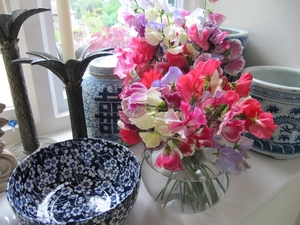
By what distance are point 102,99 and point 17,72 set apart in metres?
0.18

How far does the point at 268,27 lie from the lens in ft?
2.60

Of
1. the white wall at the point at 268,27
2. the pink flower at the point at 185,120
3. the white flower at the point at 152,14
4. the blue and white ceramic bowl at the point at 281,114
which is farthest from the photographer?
the white wall at the point at 268,27

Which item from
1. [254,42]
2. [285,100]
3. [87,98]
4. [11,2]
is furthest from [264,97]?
[11,2]

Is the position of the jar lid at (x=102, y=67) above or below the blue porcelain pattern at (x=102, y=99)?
above

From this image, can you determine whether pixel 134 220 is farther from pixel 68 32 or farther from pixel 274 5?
pixel 274 5

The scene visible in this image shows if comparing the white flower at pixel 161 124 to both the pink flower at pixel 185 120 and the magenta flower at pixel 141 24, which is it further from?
the magenta flower at pixel 141 24

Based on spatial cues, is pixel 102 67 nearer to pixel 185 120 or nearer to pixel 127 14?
pixel 127 14

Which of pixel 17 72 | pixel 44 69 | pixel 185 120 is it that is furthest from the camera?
pixel 44 69

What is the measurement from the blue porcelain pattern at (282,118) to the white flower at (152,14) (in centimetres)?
29

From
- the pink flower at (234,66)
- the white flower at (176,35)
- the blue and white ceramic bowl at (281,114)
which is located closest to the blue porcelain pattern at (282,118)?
the blue and white ceramic bowl at (281,114)

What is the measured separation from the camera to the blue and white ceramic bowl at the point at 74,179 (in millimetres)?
517

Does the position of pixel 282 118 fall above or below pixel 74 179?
above

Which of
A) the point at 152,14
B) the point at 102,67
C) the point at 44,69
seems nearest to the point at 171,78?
the point at 152,14

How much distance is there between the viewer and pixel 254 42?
0.84 metres
